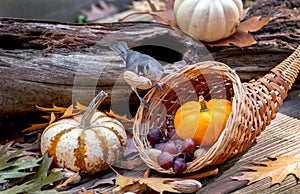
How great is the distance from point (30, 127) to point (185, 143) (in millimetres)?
526

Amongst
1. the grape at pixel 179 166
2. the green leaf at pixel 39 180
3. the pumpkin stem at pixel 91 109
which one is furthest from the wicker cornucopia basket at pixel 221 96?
the green leaf at pixel 39 180

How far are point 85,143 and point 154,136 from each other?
18cm

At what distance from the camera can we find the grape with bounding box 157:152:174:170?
119 cm

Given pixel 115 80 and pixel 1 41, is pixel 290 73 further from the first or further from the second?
pixel 1 41

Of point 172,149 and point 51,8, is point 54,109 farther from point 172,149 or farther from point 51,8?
point 51,8

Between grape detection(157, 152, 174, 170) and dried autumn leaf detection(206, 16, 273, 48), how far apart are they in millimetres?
507

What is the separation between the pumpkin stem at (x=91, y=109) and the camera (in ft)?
4.12

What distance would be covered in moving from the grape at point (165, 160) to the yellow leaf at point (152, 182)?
33mm

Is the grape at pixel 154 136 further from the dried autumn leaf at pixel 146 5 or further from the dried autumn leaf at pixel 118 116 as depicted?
the dried autumn leaf at pixel 146 5

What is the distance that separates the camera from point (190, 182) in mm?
1158

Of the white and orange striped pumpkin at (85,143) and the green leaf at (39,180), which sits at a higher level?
the white and orange striped pumpkin at (85,143)

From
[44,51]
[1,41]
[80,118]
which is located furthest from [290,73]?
[1,41]

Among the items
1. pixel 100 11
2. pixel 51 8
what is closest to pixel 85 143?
pixel 100 11

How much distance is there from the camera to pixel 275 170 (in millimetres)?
1223
